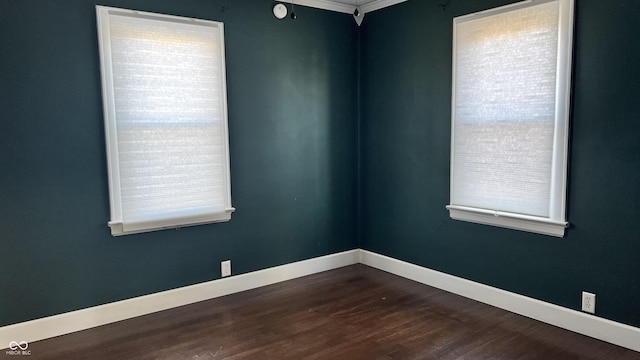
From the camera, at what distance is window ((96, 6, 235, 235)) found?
307 cm

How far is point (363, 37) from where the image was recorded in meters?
4.36

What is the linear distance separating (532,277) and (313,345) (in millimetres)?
1643

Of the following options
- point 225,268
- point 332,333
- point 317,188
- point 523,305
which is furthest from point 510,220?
point 225,268

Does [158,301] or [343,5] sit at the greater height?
[343,5]

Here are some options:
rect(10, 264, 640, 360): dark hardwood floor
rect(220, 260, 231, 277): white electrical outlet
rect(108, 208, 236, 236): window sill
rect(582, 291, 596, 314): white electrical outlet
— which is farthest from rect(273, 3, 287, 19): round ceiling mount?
rect(582, 291, 596, 314): white electrical outlet

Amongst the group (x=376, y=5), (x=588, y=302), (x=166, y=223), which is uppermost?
(x=376, y=5)

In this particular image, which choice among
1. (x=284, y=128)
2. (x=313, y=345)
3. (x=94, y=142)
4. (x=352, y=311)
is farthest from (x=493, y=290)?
(x=94, y=142)

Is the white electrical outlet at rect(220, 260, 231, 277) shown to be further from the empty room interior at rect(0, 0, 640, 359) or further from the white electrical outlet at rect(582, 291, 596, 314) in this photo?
the white electrical outlet at rect(582, 291, 596, 314)

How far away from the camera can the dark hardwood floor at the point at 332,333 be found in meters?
2.72

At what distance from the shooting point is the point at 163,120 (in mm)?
3270

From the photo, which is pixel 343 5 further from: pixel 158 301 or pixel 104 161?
pixel 158 301

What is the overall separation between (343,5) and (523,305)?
3.05 meters

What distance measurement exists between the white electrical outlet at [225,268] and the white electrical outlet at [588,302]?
263 centimetres

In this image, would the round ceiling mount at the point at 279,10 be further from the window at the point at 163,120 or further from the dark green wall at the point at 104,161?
the window at the point at 163,120
